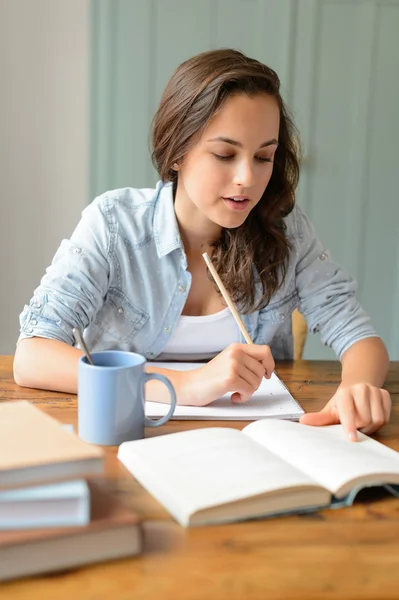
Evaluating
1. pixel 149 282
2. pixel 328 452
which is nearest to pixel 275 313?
pixel 149 282

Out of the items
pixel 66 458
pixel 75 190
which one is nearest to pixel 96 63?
pixel 75 190

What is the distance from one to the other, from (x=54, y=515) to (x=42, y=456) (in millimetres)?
52

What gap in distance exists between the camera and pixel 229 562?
2.16 feet

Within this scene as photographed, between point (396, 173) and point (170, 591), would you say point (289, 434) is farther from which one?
point (396, 173)

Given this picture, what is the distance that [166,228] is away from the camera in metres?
1.45

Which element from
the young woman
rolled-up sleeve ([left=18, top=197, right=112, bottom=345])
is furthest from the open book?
rolled-up sleeve ([left=18, top=197, right=112, bottom=345])

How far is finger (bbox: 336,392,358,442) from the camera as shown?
96cm

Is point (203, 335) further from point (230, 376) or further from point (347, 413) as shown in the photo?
point (347, 413)

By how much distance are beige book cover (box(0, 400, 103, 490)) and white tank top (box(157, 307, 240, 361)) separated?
2.40 feet

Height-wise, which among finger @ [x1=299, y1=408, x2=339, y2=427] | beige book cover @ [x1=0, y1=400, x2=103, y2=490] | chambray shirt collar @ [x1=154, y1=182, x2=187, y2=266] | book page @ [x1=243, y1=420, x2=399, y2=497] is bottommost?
finger @ [x1=299, y1=408, x2=339, y2=427]

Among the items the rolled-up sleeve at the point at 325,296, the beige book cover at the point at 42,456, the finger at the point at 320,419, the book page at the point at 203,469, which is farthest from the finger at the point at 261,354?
the beige book cover at the point at 42,456

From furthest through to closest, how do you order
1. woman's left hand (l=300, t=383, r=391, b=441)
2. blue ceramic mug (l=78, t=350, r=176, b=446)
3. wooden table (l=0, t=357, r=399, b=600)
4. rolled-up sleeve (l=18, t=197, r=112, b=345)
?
rolled-up sleeve (l=18, t=197, r=112, b=345) < woman's left hand (l=300, t=383, r=391, b=441) < blue ceramic mug (l=78, t=350, r=176, b=446) < wooden table (l=0, t=357, r=399, b=600)

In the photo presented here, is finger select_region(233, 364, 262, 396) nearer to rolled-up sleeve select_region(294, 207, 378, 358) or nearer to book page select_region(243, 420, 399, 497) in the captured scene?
book page select_region(243, 420, 399, 497)

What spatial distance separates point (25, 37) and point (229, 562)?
2579 millimetres
